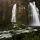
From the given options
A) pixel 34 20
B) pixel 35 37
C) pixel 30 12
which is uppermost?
pixel 30 12

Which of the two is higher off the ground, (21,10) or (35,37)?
(21,10)

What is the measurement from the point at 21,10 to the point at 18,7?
17cm

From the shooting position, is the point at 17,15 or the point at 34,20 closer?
the point at 17,15

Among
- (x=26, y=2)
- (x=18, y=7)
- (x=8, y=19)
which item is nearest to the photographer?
(x=8, y=19)

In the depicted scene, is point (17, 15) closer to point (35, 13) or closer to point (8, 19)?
point (8, 19)

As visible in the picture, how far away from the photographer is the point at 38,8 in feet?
18.6

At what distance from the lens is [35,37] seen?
306 cm

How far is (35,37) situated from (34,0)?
301 centimetres

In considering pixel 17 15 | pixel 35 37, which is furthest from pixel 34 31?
pixel 17 15

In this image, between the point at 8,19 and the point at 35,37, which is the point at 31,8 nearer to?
the point at 8,19

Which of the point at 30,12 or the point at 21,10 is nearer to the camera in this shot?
the point at 21,10

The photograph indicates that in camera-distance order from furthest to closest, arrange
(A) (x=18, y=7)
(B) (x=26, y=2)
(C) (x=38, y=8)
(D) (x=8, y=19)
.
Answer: (C) (x=38, y=8) < (B) (x=26, y=2) < (A) (x=18, y=7) < (D) (x=8, y=19)

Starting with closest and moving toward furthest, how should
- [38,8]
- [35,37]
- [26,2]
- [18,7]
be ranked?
[35,37] < [18,7] < [26,2] < [38,8]

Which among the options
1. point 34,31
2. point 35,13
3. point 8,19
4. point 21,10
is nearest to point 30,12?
point 35,13
